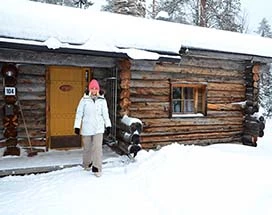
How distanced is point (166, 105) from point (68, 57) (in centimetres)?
298

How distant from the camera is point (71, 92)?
845 cm

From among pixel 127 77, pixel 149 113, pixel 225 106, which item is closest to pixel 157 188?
pixel 127 77

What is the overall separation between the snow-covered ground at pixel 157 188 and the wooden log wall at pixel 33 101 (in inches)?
69.9

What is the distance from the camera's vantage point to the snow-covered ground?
4.42 metres

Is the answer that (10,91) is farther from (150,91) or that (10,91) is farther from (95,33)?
(150,91)

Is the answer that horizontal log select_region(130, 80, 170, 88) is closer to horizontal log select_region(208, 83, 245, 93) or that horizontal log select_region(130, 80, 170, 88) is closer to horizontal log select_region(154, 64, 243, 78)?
horizontal log select_region(154, 64, 243, 78)

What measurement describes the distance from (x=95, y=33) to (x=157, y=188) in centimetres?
379

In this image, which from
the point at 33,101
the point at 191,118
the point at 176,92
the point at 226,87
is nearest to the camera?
the point at 33,101

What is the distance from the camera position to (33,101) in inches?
309

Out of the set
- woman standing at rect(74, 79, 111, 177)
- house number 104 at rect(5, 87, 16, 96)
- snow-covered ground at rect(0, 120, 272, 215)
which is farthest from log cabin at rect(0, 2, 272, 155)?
snow-covered ground at rect(0, 120, 272, 215)

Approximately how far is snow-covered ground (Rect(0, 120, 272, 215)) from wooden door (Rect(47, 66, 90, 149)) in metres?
1.88

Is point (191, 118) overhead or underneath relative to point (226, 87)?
underneath

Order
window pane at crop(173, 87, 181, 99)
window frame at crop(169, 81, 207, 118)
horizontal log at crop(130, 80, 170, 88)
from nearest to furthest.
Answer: horizontal log at crop(130, 80, 170, 88) < window frame at crop(169, 81, 207, 118) < window pane at crop(173, 87, 181, 99)

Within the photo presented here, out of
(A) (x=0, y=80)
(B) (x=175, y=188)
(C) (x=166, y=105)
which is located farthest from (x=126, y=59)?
(B) (x=175, y=188)
